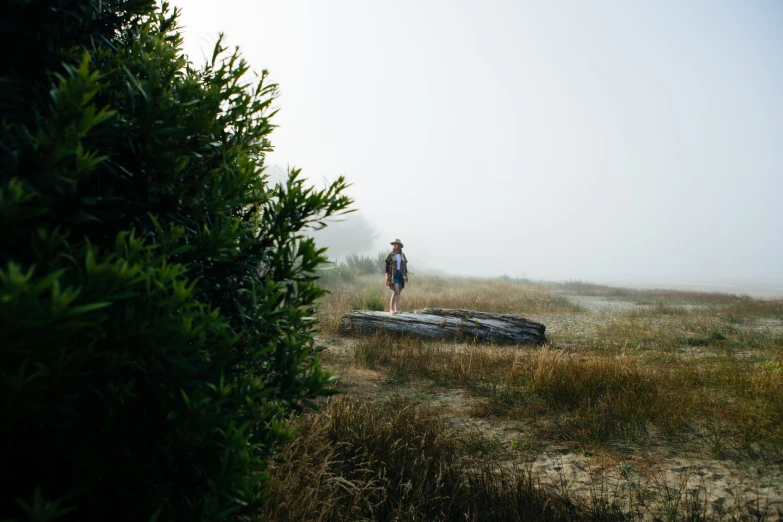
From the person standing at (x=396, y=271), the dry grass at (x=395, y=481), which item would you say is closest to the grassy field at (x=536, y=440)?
the dry grass at (x=395, y=481)

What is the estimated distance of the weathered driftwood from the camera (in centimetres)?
1012

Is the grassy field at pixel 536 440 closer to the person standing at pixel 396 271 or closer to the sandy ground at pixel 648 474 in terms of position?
the sandy ground at pixel 648 474

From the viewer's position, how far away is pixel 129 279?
1.16m

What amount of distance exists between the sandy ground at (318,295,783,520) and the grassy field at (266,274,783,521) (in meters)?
0.02

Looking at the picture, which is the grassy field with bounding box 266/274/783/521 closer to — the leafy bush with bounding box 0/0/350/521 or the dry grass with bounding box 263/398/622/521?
the dry grass with bounding box 263/398/622/521

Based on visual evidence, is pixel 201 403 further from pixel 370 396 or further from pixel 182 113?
pixel 370 396

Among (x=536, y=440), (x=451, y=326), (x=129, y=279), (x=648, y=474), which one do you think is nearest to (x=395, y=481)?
(x=536, y=440)

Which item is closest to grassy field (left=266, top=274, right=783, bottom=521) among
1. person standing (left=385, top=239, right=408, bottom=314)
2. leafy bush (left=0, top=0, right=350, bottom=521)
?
leafy bush (left=0, top=0, right=350, bottom=521)

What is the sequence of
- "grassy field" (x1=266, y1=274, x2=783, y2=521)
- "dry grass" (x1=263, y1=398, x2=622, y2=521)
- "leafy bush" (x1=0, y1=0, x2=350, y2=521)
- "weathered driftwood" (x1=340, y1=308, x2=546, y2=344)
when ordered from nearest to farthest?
1. "leafy bush" (x1=0, y1=0, x2=350, y2=521)
2. "dry grass" (x1=263, y1=398, x2=622, y2=521)
3. "grassy field" (x1=266, y1=274, x2=783, y2=521)
4. "weathered driftwood" (x1=340, y1=308, x2=546, y2=344)

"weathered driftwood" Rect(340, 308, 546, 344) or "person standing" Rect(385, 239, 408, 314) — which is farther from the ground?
"person standing" Rect(385, 239, 408, 314)

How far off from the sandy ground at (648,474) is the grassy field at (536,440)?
0.02 meters

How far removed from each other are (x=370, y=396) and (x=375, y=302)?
26.5 ft

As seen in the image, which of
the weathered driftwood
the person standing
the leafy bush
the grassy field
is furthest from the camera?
the person standing

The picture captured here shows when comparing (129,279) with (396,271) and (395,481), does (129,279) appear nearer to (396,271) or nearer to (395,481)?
(395,481)
